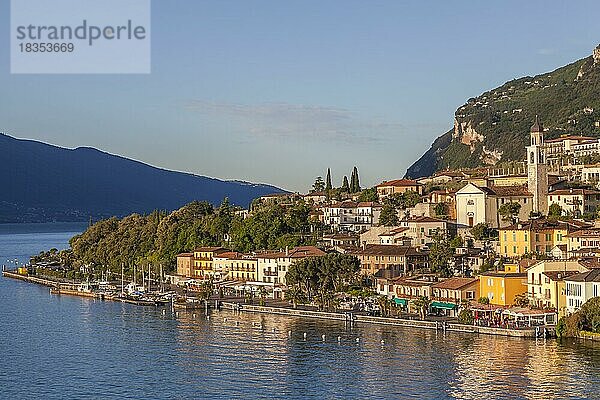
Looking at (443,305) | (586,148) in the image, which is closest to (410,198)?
(586,148)

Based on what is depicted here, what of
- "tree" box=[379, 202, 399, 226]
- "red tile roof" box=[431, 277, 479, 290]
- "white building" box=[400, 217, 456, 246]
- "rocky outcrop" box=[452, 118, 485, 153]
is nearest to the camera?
"red tile roof" box=[431, 277, 479, 290]

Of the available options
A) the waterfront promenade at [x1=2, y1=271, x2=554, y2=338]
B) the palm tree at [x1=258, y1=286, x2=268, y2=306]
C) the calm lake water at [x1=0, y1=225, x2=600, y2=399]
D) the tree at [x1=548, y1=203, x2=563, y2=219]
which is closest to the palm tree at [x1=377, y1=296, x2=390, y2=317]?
the waterfront promenade at [x1=2, y1=271, x2=554, y2=338]

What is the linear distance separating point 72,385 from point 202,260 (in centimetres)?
3301

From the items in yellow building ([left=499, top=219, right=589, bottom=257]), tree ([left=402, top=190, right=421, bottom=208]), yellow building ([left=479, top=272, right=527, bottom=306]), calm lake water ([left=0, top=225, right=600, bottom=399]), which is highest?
tree ([left=402, top=190, right=421, bottom=208])

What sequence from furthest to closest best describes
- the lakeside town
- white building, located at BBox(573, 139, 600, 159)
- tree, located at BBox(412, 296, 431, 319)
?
white building, located at BBox(573, 139, 600, 159), tree, located at BBox(412, 296, 431, 319), the lakeside town

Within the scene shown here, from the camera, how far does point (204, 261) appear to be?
6556 cm

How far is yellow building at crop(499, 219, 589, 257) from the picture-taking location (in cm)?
5091

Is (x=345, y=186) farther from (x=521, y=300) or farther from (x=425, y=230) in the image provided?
(x=521, y=300)

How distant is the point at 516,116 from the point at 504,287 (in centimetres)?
6898

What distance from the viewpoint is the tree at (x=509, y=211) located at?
58125 millimetres

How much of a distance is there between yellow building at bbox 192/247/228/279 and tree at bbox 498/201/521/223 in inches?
678

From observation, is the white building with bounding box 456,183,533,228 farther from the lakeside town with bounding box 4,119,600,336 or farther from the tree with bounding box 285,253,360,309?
the tree with bounding box 285,253,360,309

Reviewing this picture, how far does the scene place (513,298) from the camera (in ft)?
141

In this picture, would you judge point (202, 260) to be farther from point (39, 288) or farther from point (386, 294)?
point (386, 294)
